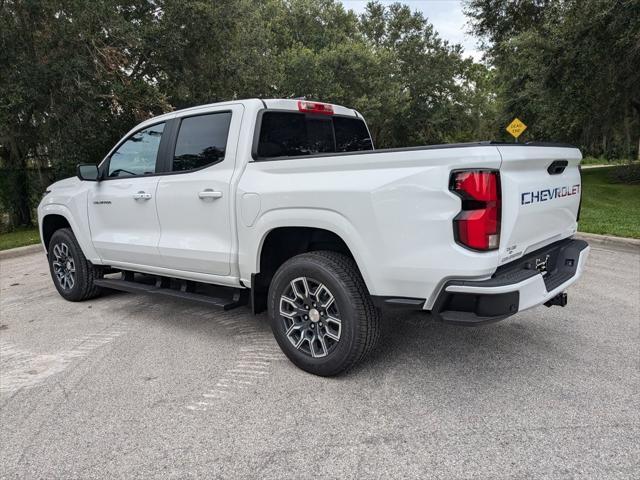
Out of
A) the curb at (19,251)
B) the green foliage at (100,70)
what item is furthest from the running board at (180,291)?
the green foliage at (100,70)

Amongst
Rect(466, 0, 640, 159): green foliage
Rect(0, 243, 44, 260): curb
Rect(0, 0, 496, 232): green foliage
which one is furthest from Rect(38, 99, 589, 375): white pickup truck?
Rect(466, 0, 640, 159): green foliage

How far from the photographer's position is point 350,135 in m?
4.68

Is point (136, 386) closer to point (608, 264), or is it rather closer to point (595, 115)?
point (608, 264)

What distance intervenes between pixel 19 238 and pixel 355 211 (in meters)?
10.1

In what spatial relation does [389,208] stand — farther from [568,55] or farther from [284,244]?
[568,55]

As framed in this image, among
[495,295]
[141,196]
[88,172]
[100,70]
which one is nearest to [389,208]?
[495,295]

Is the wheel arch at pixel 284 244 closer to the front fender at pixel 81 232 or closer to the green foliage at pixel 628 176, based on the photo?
the front fender at pixel 81 232

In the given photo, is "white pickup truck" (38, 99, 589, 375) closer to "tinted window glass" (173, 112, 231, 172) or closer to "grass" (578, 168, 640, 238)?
"tinted window glass" (173, 112, 231, 172)

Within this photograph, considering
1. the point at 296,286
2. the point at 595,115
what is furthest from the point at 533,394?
the point at 595,115

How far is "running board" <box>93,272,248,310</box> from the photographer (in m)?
3.83

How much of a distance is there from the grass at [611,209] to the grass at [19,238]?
11.1 m

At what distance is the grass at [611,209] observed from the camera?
8.99 meters

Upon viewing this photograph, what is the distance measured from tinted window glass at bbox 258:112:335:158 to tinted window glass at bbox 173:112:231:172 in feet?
1.05

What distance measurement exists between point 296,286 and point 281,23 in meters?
27.7
